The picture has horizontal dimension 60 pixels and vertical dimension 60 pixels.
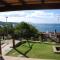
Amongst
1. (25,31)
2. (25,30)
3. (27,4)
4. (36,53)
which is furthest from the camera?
(25,30)

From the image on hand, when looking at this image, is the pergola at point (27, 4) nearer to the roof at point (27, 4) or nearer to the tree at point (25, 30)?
the roof at point (27, 4)

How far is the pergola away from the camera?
2.45 meters

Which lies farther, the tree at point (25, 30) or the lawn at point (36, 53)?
the tree at point (25, 30)

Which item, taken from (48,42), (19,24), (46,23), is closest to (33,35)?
(48,42)

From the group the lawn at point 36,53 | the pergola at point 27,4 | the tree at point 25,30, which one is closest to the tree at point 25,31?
the tree at point 25,30

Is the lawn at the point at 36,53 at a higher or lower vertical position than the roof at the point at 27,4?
lower

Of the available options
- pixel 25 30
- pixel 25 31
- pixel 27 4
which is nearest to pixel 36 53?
pixel 25 31

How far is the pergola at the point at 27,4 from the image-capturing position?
245 cm

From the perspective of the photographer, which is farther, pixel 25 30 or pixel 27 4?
pixel 25 30

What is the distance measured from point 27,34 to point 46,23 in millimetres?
3995

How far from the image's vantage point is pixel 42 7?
8.69ft

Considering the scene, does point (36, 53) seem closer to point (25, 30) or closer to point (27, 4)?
point (25, 30)

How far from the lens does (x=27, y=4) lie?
2598 millimetres

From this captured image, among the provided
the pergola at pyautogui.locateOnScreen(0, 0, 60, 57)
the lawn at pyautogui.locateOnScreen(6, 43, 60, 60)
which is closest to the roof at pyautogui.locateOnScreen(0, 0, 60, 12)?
the pergola at pyautogui.locateOnScreen(0, 0, 60, 57)
